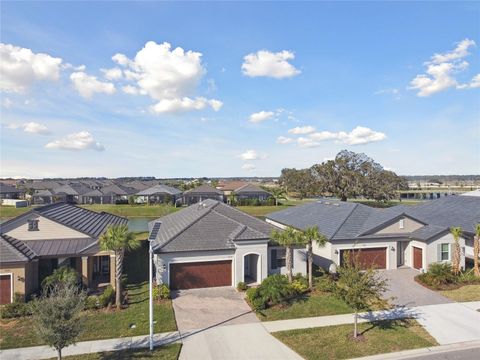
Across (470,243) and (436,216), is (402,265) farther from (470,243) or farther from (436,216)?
(436,216)

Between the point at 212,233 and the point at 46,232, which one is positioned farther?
the point at 212,233

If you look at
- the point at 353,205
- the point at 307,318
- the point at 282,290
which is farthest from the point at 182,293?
the point at 353,205

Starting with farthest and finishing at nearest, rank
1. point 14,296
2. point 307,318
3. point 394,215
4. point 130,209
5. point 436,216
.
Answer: point 130,209 → point 436,216 → point 394,215 → point 14,296 → point 307,318

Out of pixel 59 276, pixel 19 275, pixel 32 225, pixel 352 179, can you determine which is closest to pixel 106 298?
pixel 59 276

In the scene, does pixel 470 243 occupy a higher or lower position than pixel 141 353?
higher

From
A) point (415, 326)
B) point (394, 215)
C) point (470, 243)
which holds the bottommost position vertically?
point (415, 326)

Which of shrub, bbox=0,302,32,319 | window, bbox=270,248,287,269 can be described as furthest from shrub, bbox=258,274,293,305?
shrub, bbox=0,302,32,319

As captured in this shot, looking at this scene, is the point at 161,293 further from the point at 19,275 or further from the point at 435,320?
the point at 435,320

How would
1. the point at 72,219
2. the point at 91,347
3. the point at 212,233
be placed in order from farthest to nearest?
the point at 72,219, the point at 212,233, the point at 91,347
